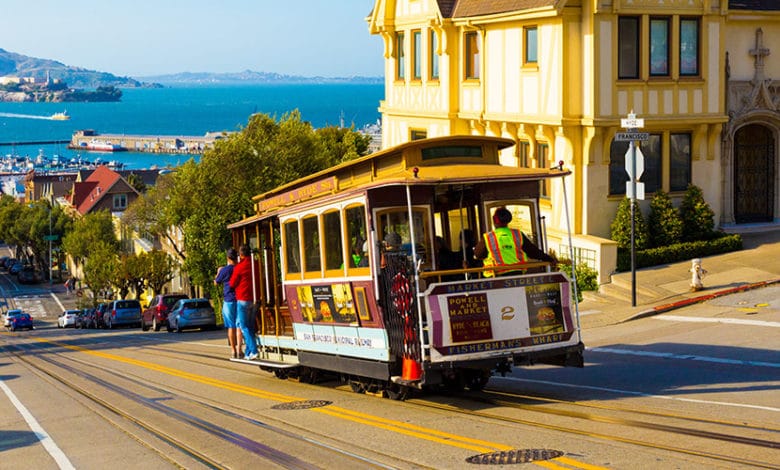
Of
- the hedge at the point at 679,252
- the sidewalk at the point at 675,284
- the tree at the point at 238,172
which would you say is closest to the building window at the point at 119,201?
the tree at the point at 238,172

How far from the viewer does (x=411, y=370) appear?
1368 centimetres

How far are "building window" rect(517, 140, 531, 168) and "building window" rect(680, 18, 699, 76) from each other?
180 inches

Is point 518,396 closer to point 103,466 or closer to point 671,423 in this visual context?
point 671,423

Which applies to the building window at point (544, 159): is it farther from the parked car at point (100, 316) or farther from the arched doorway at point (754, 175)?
the parked car at point (100, 316)

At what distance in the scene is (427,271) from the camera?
1400cm

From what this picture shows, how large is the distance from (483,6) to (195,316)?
49.4ft

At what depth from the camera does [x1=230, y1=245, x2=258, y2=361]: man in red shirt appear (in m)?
18.9

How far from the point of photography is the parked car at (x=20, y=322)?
60.0 meters

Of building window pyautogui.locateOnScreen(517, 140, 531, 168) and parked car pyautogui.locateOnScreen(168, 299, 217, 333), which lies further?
parked car pyautogui.locateOnScreen(168, 299, 217, 333)

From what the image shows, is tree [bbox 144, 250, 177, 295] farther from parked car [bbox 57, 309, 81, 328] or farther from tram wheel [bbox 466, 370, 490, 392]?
tram wheel [bbox 466, 370, 490, 392]

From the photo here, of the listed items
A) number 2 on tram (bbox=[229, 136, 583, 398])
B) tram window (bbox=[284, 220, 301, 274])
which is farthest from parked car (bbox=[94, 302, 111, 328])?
number 2 on tram (bbox=[229, 136, 583, 398])

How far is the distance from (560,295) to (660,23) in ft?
53.3

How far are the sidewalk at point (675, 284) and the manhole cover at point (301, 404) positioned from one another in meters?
8.64

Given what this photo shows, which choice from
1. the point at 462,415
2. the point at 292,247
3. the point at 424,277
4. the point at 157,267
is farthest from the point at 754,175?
the point at 157,267
